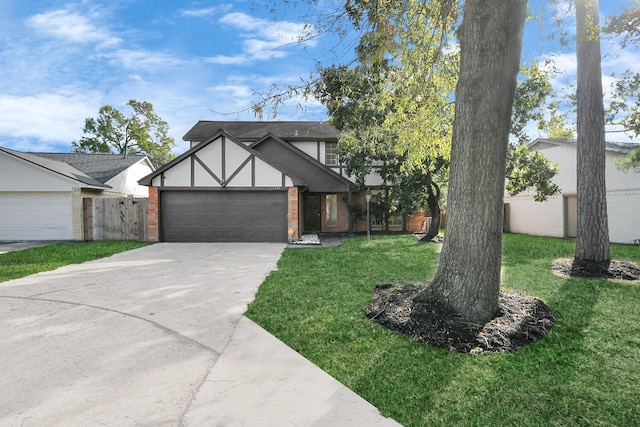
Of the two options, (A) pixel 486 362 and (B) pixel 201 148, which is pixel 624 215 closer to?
(A) pixel 486 362

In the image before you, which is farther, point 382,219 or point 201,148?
point 382,219

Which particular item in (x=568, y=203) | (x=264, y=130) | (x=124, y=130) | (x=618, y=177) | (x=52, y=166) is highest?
(x=124, y=130)

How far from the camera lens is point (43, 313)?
14.8ft

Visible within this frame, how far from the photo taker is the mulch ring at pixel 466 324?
3.45 m

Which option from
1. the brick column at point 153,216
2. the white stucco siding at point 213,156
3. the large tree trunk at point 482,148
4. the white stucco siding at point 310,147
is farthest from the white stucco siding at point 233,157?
the large tree trunk at point 482,148

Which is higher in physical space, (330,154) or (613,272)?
(330,154)

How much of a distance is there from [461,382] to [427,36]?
5861mm

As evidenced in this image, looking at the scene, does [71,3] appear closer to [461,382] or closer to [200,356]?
[200,356]

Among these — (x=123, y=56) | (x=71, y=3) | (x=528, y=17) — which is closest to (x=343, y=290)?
(x=528, y=17)

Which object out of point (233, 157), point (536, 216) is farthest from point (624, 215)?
Answer: point (233, 157)

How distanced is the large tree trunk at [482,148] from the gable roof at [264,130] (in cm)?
1304

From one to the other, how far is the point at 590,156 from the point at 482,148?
5554 mm

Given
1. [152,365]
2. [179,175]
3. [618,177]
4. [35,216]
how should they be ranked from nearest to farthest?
[152,365], [618,177], [179,175], [35,216]

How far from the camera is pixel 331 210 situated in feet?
57.8
